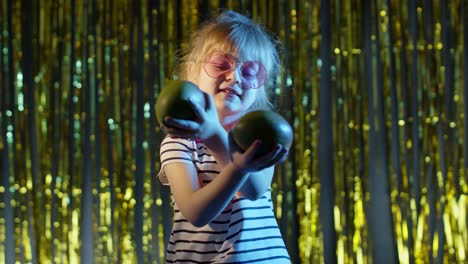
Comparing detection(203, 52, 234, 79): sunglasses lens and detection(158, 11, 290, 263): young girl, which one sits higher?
detection(203, 52, 234, 79): sunglasses lens

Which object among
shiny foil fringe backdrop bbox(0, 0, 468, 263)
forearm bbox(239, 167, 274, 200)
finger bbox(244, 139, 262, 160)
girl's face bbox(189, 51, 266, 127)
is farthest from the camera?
shiny foil fringe backdrop bbox(0, 0, 468, 263)

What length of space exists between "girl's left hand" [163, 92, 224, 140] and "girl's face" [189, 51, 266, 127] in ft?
0.52

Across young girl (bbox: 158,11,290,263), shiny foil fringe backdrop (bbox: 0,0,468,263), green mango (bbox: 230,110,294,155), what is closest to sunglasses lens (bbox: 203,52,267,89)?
young girl (bbox: 158,11,290,263)

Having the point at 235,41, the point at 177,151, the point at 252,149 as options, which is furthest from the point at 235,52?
the point at 252,149

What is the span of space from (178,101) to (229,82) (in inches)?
8.0

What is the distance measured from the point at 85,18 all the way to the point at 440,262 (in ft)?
4.34

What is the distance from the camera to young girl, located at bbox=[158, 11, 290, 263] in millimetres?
894

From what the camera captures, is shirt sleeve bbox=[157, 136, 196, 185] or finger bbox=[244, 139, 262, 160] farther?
shirt sleeve bbox=[157, 136, 196, 185]

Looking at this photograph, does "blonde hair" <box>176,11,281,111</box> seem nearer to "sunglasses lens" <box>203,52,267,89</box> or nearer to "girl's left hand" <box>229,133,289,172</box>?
"sunglasses lens" <box>203,52,267,89</box>

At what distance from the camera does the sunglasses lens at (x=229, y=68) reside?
1.05 metres

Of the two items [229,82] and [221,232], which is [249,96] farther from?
[221,232]

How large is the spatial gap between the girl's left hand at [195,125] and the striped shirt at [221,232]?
13 centimetres

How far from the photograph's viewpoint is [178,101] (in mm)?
854

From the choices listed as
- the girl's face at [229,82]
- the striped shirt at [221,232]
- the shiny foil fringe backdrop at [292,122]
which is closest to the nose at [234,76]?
the girl's face at [229,82]
